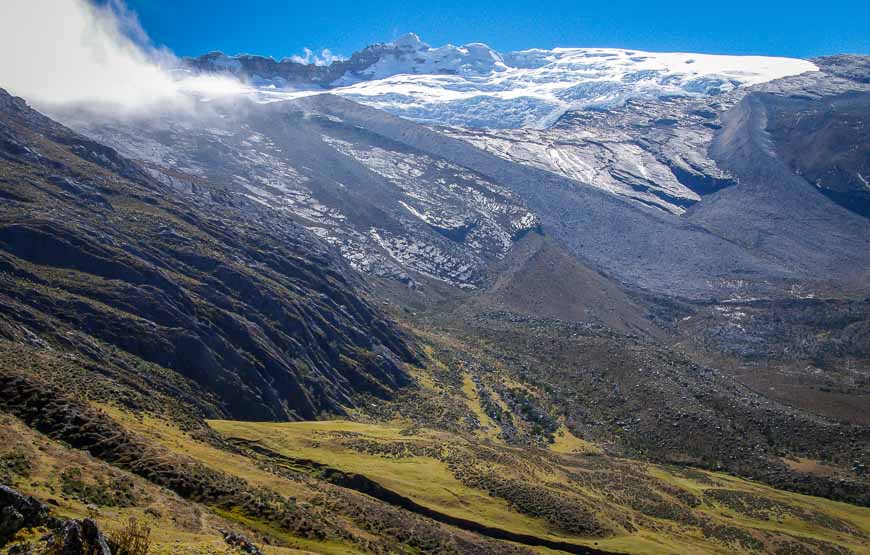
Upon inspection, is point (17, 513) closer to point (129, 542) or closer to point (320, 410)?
point (129, 542)

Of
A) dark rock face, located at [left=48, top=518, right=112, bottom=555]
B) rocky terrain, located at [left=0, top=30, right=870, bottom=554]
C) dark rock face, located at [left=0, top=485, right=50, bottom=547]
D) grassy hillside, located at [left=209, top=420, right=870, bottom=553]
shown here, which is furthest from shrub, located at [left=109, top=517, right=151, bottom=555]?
grassy hillside, located at [left=209, top=420, right=870, bottom=553]

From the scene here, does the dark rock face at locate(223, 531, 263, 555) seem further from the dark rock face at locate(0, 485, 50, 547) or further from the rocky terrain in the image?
the dark rock face at locate(0, 485, 50, 547)

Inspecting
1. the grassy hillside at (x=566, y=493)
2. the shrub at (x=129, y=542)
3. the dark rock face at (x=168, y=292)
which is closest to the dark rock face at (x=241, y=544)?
the shrub at (x=129, y=542)

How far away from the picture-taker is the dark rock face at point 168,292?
69125 millimetres

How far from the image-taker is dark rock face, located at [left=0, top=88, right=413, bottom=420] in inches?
2721

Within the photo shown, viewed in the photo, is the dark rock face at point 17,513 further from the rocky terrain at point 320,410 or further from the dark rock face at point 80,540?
the dark rock face at point 80,540

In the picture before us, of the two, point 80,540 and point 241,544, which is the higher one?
point 80,540

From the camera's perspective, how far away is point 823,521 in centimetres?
7469

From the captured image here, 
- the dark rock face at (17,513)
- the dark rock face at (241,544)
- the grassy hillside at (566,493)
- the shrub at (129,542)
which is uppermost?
the dark rock face at (17,513)

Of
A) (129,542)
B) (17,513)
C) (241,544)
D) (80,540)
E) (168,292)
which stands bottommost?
(241,544)

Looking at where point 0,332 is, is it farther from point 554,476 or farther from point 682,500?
point 682,500

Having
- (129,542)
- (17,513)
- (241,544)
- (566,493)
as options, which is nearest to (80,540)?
(129,542)

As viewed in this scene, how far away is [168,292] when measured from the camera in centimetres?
8031

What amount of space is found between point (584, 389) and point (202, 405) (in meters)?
70.5
